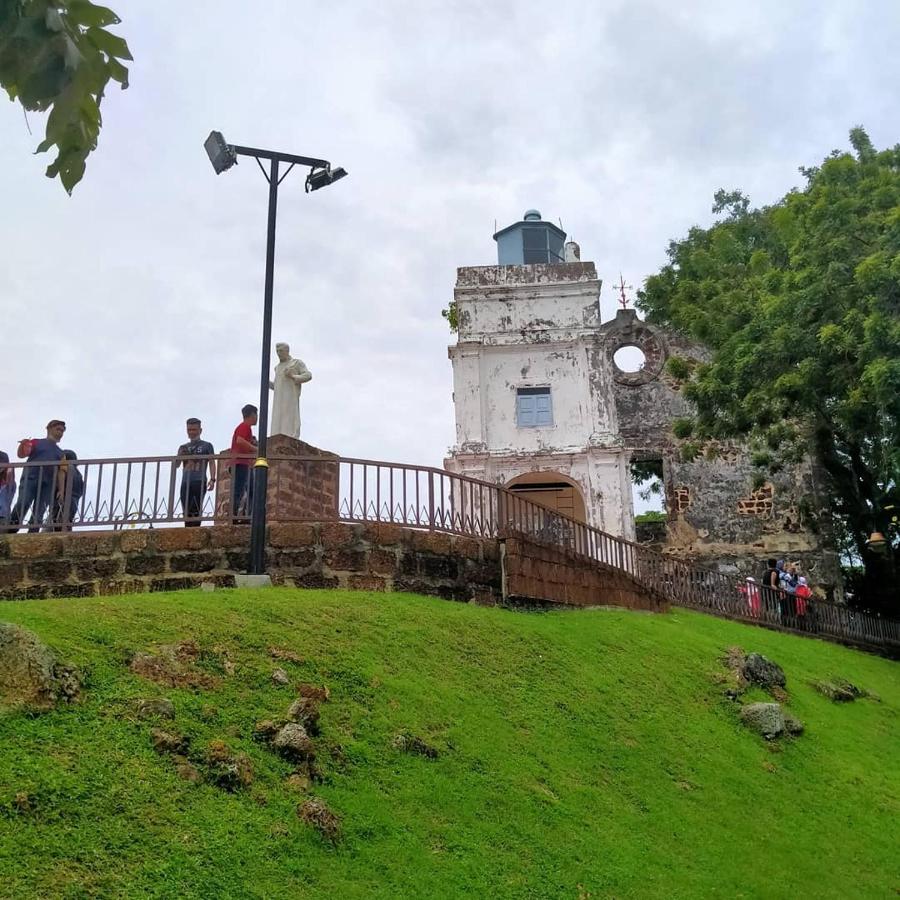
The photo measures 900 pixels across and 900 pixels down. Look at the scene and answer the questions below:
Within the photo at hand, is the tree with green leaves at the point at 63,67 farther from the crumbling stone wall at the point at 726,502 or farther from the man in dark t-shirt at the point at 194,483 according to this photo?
the crumbling stone wall at the point at 726,502

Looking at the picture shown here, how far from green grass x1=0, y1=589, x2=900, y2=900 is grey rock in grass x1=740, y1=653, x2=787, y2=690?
1.22 ft

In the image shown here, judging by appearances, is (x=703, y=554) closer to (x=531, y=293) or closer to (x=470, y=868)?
(x=531, y=293)

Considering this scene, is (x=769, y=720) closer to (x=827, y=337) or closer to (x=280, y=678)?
(x=280, y=678)

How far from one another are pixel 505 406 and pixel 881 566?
952cm

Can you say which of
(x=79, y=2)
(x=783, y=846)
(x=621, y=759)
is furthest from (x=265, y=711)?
(x=79, y=2)

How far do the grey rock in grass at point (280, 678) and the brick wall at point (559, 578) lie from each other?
14.5ft

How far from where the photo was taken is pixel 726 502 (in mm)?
23875

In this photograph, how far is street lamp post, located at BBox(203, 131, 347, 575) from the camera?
29.9 feet

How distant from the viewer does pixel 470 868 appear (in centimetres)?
543

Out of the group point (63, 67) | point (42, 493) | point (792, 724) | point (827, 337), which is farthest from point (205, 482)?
point (827, 337)

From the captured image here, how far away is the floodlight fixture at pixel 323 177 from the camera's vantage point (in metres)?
9.88

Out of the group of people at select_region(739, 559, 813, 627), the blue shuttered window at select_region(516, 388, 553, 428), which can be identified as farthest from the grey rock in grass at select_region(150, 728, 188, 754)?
the blue shuttered window at select_region(516, 388, 553, 428)

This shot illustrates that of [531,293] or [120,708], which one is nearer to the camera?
[120,708]

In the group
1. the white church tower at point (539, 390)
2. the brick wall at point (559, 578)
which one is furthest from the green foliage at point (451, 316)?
the brick wall at point (559, 578)
